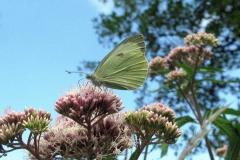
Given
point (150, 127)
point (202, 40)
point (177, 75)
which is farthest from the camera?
point (202, 40)

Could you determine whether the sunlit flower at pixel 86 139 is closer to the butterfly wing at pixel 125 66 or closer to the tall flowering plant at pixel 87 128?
the tall flowering plant at pixel 87 128

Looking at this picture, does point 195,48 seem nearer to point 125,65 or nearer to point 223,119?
point 223,119

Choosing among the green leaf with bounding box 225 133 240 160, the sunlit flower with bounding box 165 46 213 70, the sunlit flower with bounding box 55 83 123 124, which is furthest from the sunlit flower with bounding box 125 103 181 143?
the sunlit flower with bounding box 165 46 213 70

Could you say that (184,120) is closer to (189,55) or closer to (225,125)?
(225,125)

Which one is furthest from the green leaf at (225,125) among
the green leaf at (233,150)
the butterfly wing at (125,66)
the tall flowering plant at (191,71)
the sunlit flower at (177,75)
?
the butterfly wing at (125,66)

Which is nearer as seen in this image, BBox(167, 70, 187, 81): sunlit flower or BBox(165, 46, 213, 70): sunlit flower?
BBox(167, 70, 187, 81): sunlit flower

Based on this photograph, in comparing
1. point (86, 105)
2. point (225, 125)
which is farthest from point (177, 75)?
point (86, 105)

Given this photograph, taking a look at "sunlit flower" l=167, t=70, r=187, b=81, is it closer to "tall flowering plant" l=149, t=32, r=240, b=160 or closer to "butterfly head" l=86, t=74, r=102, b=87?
"tall flowering plant" l=149, t=32, r=240, b=160
